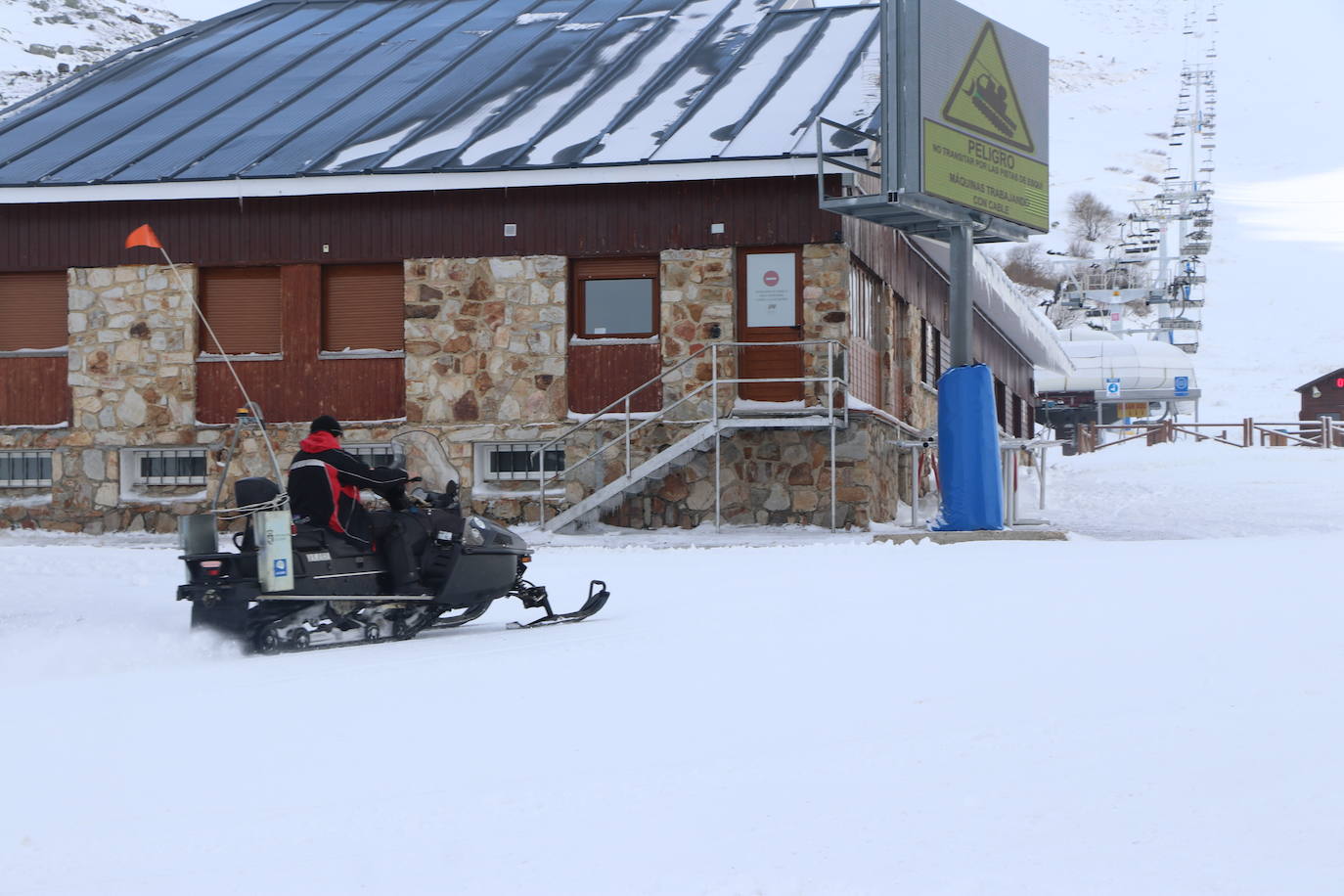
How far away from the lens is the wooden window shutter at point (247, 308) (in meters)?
21.8

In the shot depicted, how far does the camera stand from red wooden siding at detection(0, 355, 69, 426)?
2197cm

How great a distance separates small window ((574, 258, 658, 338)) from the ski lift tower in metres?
2.88

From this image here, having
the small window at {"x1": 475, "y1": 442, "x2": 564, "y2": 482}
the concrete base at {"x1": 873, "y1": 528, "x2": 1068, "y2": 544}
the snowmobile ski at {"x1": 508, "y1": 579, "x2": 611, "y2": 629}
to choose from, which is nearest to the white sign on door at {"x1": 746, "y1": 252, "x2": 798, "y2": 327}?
the small window at {"x1": 475, "y1": 442, "x2": 564, "y2": 482}

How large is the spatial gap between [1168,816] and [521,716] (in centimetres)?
288

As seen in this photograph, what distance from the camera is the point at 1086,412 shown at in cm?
6919

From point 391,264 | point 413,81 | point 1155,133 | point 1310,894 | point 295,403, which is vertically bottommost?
point 1310,894

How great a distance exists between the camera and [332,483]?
9984mm

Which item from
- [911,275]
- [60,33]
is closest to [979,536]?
[911,275]

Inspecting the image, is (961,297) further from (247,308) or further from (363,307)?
(247,308)

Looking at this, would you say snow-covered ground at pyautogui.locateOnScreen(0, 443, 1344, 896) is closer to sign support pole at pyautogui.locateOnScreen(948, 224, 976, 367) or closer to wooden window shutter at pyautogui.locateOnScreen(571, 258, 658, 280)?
sign support pole at pyautogui.locateOnScreen(948, 224, 976, 367)

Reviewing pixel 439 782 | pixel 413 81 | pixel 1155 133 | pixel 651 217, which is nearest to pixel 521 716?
pixel 439 782

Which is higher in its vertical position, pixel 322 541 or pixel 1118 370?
pixel 1118 370

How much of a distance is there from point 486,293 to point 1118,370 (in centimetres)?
5226

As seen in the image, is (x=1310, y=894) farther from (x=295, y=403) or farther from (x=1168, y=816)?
(x=295, y=403)
